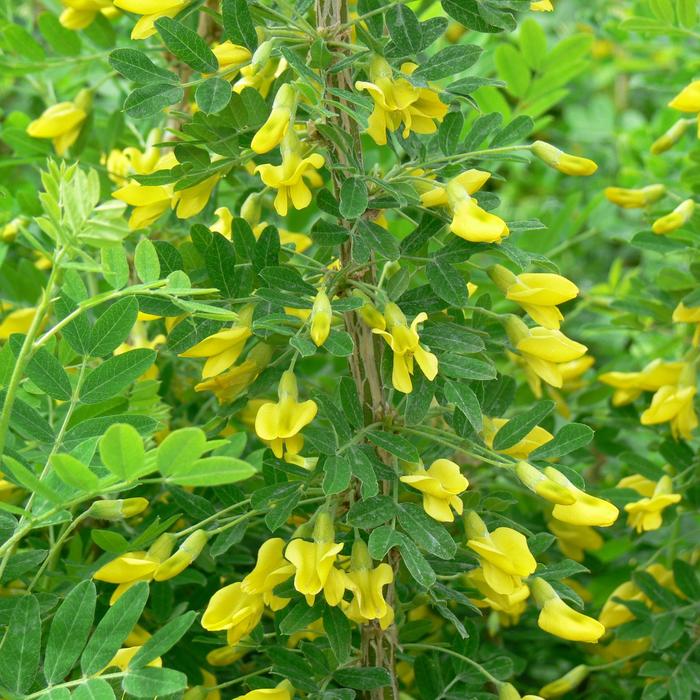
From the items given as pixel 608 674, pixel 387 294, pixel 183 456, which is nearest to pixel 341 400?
pixel 387 294

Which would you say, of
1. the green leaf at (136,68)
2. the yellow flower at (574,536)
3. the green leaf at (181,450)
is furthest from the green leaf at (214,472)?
the yellow flower at (574,536)

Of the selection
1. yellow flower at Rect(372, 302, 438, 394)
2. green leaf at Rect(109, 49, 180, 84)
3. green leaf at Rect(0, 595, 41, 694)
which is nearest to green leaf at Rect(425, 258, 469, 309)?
yellow flower at Rect(372, 302, 438, 394)

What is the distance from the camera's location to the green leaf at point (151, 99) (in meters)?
0.79

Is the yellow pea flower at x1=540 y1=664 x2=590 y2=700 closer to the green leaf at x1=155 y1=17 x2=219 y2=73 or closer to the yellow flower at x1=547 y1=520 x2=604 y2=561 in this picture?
the yellow flower at x1=547 y1=520 x2=604 y2=561

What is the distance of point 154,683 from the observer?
2.24 ft

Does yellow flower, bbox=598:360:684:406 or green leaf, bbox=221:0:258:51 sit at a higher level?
green leaf, bbox=221:0:258:51

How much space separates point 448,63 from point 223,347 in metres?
0.28

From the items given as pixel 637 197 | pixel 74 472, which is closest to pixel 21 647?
pixel 74 472

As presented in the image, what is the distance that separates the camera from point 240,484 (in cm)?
108

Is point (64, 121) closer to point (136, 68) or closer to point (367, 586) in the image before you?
point (136, 68)

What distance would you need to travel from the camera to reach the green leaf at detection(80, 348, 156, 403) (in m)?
0.80

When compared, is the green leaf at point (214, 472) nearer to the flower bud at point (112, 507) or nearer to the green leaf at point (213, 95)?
the flower bud at point (112, 507)

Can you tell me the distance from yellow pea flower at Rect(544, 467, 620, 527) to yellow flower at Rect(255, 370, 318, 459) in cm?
20

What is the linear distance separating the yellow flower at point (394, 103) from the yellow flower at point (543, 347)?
0.18 meters
